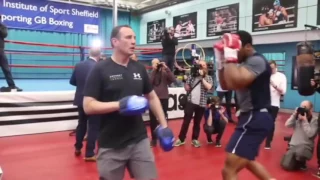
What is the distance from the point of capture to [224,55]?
2.28m

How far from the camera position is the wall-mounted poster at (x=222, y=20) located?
1082cm

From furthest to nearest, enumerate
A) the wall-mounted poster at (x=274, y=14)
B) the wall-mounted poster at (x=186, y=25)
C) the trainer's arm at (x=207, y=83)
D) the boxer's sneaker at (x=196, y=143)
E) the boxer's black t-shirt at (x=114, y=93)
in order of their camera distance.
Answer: the wall-mounted poster at (x=186, y=25) → the wall-mounted poster at (x=274, y=14) → the boxer's sneaker at (x=196, y=143) → the trainer's arm at (x=207, y=83) → the boxer's black t-shirt at (x=114, y=93)

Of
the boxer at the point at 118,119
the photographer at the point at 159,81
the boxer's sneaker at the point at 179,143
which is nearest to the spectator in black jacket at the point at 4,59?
the photographer at the point at 159,81

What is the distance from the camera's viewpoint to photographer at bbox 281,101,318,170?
366 cm

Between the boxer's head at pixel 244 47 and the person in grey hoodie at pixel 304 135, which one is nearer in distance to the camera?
the boxer's head at pixel 244 47

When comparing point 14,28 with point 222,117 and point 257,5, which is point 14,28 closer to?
point 257,5

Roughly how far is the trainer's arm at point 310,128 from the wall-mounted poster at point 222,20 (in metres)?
7.35

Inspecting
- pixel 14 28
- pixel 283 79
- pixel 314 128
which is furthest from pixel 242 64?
pixel 14 28

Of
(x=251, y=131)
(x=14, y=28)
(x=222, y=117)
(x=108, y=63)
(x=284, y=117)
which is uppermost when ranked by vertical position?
(x=14, y=28)

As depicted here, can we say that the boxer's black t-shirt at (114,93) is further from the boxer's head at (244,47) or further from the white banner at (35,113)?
the white banner at (35,113)

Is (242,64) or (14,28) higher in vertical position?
(14,28)

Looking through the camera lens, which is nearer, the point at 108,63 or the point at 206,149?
the point at 108,63

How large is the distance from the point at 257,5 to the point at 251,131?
8.62 meters

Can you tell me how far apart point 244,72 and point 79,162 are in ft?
8.53
